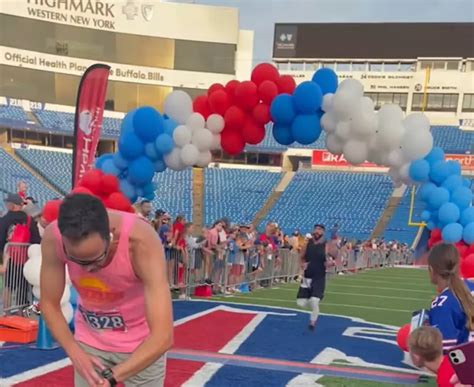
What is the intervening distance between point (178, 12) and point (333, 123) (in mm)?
41525

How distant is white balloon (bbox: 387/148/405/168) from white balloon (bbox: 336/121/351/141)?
0.66 m

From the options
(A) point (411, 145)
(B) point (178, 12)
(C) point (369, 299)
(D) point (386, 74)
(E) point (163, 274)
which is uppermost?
(B) point (178, 12)

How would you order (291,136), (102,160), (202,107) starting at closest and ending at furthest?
(291,136) → (202,107) → (102,160)

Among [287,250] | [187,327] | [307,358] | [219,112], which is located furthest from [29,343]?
[287,250]

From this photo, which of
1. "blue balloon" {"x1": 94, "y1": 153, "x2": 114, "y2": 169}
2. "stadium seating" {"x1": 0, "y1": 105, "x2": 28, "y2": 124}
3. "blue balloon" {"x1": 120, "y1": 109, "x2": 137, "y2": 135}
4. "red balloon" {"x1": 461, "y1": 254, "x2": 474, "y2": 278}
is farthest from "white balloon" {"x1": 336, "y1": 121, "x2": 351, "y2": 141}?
"stadium seating" {"x1": 0, "y1": 105, "x2": 28, "y2": 124}

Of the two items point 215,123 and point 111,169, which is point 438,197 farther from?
point 111,169

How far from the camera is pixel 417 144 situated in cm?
830

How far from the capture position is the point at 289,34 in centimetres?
5544

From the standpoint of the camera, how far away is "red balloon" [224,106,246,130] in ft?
30.4

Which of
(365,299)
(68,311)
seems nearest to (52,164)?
(365,299)

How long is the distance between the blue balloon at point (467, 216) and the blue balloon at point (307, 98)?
8.32 ft

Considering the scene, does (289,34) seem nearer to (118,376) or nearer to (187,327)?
(187,327)

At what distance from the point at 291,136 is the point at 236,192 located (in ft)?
106

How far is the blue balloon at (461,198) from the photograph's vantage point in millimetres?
8039
